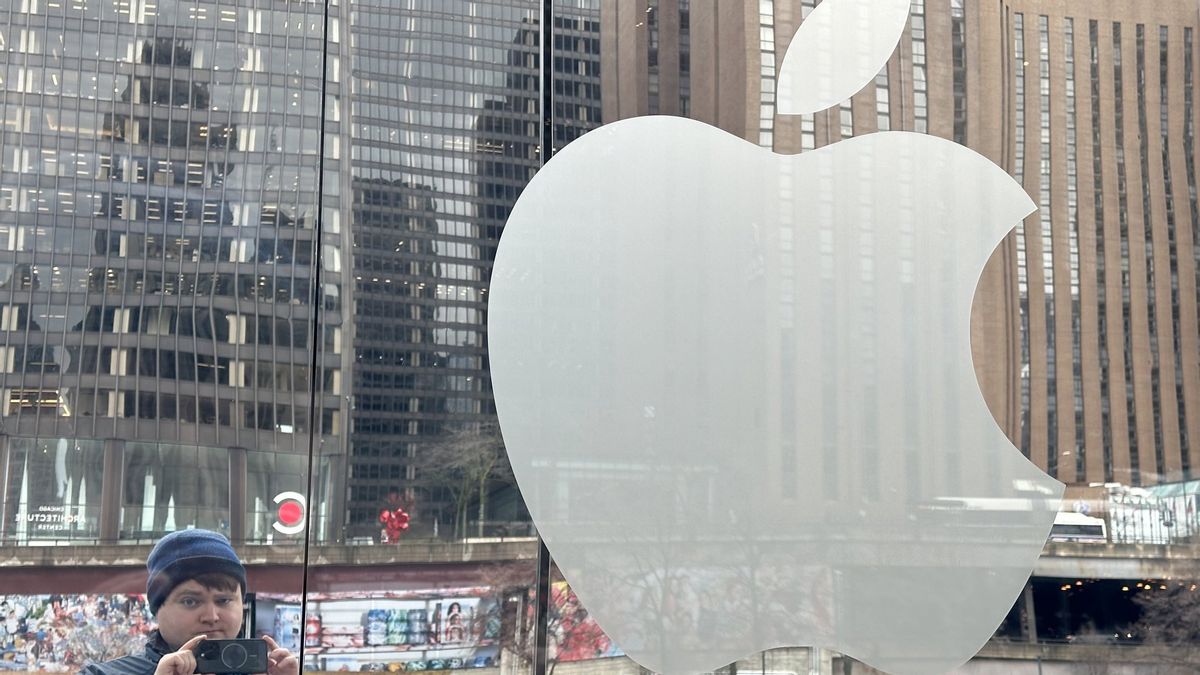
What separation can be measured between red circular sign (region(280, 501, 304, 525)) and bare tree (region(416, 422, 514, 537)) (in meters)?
0.31

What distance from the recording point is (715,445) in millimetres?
2941

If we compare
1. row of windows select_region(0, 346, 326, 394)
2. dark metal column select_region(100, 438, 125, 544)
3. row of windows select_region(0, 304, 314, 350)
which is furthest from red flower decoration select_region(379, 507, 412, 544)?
dark metal column select_region(100, 438, 125, 544)

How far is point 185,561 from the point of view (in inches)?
106

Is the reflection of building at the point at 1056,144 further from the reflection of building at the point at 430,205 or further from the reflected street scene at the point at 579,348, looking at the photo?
the reflection of building at the point at 430,205

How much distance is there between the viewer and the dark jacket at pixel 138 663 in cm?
263

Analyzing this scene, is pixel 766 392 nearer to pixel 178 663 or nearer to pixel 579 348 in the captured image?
pixel 579 348

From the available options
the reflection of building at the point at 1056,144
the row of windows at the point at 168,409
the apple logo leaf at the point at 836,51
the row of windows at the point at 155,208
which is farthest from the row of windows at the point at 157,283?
the apple logo leaf at the point at 836,51

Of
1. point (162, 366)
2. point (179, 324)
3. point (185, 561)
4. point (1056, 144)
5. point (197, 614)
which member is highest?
point (1056, 144)

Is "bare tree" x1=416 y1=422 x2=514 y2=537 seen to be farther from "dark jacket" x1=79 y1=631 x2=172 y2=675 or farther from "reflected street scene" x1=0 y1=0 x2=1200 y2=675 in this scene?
→ "dark jacket" x1=79 y1=631 x2=172 y2=675

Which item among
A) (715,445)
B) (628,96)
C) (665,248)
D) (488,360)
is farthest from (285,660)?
(628,96)

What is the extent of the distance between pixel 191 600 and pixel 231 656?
0.56ft

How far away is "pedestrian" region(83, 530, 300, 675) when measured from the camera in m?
2.66

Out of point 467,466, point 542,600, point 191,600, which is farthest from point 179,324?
point 542,600

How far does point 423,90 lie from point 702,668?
1673mm
